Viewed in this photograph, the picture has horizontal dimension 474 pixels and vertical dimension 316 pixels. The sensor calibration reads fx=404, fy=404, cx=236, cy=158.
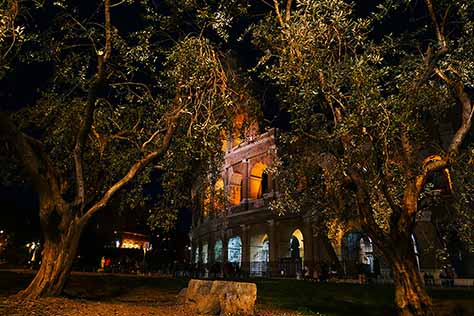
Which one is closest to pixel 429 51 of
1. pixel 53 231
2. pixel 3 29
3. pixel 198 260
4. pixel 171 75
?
pixel 171 75

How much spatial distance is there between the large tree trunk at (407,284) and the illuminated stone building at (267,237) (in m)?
15.6

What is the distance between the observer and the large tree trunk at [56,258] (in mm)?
10281

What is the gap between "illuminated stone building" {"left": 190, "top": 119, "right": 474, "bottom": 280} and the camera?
29047 millimetres

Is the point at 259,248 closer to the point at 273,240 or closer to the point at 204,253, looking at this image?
the point at 273,240

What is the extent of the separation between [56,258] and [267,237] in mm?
30659

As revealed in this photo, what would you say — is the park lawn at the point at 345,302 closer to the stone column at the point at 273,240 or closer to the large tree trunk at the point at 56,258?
the large tree trunk at the point at 56,258

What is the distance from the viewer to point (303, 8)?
1068 cm

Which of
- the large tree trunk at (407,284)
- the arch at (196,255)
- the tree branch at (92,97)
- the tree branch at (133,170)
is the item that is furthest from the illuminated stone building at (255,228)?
the large tree trunk at (407,284)

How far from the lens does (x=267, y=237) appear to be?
3972 centimetres

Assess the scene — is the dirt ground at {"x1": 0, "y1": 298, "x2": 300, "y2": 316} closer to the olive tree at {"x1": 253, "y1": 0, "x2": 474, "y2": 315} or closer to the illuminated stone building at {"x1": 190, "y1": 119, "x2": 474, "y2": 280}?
the olive tree at {"x1": 253, "y1": 0, "x2": 474, "y2": 315}

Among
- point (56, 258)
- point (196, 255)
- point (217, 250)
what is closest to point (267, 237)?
point (217, 250)

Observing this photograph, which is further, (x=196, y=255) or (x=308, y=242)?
(x=196, y=255)

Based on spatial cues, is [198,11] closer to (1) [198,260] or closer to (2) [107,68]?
(2) [107,68]

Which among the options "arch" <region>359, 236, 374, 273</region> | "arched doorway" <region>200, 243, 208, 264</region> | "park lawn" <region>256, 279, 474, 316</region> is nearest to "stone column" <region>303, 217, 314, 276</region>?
"arch" <region>359, 236, 374, 273</region>
